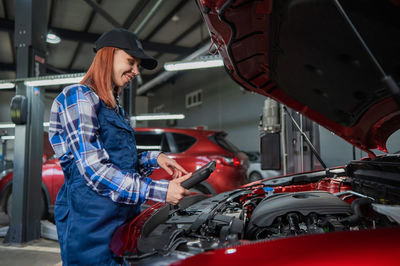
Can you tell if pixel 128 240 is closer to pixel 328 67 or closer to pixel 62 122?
pixel 62 122

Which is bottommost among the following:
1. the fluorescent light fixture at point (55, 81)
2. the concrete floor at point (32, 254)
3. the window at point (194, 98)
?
the concrete floor at point (32, 254)

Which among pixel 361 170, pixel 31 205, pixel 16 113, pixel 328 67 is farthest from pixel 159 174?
pixel 328 67

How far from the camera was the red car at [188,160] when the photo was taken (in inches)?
161

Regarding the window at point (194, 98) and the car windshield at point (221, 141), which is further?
the window at point (194, 98)

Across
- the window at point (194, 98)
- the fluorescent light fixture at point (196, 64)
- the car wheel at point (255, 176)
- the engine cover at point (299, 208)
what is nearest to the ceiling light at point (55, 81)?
the fluorescent light fixture at point (196, 64)

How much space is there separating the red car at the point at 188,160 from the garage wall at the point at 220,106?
5.01 metres

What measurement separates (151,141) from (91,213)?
3450mm

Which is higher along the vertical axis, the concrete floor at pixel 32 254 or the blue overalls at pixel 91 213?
the blue overalls at pixel 91 213


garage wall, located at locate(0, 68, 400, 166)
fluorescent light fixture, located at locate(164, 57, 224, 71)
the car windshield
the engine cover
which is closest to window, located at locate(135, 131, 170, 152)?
the car windshield

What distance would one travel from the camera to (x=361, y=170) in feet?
5.08

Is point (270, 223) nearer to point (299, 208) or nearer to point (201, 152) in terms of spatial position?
point (299, 208)

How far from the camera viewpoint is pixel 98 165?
39.9 inches

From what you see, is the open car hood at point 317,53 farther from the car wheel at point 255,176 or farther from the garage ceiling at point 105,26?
the car wheel at point 255,176

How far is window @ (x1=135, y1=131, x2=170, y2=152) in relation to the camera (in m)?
4.41
